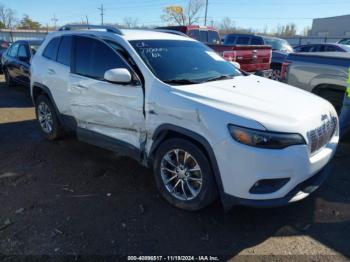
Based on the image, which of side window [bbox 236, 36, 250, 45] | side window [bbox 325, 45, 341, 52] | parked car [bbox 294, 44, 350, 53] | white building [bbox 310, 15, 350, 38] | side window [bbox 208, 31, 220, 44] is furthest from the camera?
white building [bbox 310, 15, 350, 38]

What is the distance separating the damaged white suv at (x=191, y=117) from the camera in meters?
2.75

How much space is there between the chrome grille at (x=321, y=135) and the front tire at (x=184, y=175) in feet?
3.23

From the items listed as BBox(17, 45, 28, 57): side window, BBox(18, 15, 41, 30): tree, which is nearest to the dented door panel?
BBox(17, 45, 28, 57): side window

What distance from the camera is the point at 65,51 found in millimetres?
4820

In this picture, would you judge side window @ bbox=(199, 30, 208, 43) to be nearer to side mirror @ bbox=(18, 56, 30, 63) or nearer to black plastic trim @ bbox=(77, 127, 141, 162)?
side mirror @ bbox=(18, 56, 30, 63)

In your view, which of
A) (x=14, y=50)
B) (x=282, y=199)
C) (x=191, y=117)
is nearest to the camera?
(x=282, y=199)

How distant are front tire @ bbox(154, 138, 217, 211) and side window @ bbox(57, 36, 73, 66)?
2313mm

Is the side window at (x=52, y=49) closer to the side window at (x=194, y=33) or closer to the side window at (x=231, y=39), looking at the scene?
the side window at (x=194, y=33)

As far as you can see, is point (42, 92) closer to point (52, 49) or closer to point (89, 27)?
point (52, 49)

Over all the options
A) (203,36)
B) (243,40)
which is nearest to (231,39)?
(243,40)

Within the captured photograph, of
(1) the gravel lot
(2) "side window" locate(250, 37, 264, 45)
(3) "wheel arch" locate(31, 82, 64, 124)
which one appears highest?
(2) "side window" locate(250, 37, 264, 45)

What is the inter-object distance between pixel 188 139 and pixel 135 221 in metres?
1.01

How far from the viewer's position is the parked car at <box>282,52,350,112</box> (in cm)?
507

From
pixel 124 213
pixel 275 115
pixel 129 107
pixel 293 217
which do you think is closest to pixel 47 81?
pixel 129 107
